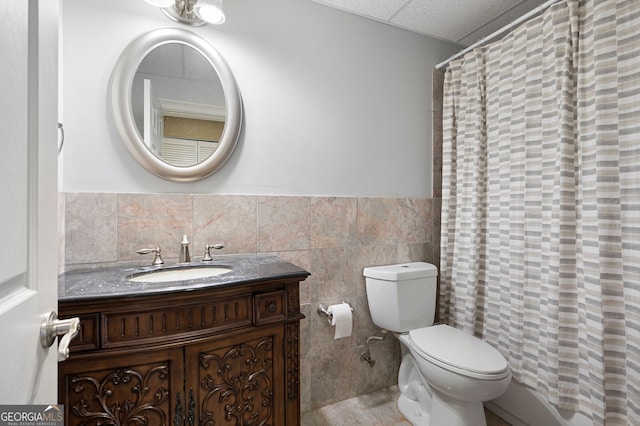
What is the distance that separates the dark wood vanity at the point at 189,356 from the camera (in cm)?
92

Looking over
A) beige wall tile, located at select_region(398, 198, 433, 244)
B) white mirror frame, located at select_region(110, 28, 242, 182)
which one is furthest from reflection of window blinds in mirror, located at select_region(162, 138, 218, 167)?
beige wall tile, located at select_region(398, 198, 433, 244)

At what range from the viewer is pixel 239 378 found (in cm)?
111

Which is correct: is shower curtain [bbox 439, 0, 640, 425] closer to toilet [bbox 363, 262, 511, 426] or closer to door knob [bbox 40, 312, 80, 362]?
toilet [bbox 363, 262, 511, 426]

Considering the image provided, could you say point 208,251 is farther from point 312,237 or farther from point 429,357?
point 429,357

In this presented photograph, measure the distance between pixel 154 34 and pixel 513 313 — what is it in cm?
230

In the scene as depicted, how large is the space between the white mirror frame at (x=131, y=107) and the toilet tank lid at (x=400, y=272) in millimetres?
1071

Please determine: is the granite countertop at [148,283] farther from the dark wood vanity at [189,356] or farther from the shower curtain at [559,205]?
the shower curtain at [559,205]

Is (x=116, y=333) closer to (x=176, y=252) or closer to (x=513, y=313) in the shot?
(x=176, y=252)

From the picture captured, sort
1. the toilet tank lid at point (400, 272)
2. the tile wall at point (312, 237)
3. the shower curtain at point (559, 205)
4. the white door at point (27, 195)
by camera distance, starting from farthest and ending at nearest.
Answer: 1. the toilet tank lid at point (400, 272)
2. the tile wall at point (312, 237)
3. the shower curtain at point (559, 205)
4. the white door at point (27, 195)

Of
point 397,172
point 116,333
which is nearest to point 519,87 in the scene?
point 397,172

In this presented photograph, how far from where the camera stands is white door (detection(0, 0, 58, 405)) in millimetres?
417

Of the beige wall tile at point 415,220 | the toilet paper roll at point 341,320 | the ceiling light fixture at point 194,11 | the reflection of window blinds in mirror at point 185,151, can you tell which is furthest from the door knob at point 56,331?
the beige wall tile at point 415,220

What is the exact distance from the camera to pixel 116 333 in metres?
0.94

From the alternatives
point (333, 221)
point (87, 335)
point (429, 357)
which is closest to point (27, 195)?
point (87, 335)
